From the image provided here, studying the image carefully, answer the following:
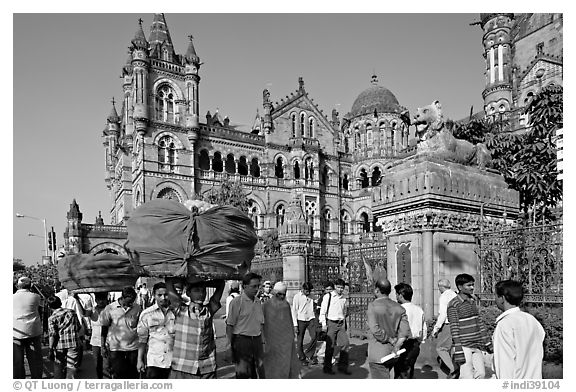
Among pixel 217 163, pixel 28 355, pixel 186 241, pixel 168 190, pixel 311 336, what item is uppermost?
pixel 217 163

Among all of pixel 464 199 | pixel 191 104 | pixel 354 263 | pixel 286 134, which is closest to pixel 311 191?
pixel 286 134

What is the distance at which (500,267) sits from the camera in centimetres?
748

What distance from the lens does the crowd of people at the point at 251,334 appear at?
436cm

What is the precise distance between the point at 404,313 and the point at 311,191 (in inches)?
1443

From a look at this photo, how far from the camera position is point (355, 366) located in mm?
9102

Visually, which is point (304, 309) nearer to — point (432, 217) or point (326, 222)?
point (432, 217)

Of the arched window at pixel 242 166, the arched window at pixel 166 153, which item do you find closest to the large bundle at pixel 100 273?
the arched window at pixel 166 153

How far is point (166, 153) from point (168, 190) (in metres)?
2.62

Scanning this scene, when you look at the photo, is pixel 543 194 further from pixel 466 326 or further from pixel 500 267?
pixel 466 326

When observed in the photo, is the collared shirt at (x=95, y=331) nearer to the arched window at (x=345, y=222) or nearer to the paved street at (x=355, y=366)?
the paved street at (x=355, y=366)

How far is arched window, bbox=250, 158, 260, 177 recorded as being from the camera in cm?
4134

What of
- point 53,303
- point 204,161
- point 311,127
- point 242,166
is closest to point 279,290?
point 53,303

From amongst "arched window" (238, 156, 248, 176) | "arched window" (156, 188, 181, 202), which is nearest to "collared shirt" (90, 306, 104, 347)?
"arched window" (156, 188, 181, 202)

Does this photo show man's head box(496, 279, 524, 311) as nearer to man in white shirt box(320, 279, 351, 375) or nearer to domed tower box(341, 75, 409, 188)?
man in white shirt box(320, 279, 351, 375)
